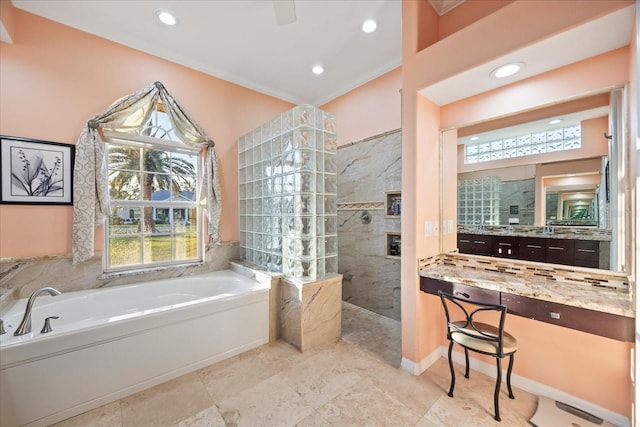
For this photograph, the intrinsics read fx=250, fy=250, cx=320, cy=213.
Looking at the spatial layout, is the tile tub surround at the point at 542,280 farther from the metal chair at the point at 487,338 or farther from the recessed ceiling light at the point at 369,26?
the recessed ceiling light at the point at 369,26

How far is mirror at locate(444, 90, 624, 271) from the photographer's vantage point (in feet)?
5.19

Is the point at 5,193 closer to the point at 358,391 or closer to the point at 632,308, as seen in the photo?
→ the point at 358,391

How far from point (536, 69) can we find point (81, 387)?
3.67m

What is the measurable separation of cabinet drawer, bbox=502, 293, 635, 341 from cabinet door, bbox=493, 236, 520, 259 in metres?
0.45

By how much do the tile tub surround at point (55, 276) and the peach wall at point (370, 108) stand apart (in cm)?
298

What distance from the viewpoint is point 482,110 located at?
202 cm

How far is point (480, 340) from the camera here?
1644 millimetres

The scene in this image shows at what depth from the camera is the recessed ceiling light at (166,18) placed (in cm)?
227

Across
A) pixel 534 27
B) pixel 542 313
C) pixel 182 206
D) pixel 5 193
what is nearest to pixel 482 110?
pixel 534 27

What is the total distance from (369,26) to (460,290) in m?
2.50

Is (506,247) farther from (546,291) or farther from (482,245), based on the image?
(546,291)

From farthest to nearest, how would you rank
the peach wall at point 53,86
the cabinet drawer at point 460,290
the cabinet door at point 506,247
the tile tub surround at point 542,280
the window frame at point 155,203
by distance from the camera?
the window frame at point 155,203
the peach wall at point 53,86
the cabinet door at point 506,247
the cabinet drawer at point 460,290
the tile tub surround at point 542,280

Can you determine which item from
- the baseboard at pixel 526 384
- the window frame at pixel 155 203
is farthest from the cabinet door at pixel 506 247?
the window frame at pixel 155 203

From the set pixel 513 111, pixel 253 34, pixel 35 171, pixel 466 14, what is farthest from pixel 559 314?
pixel 35 171
